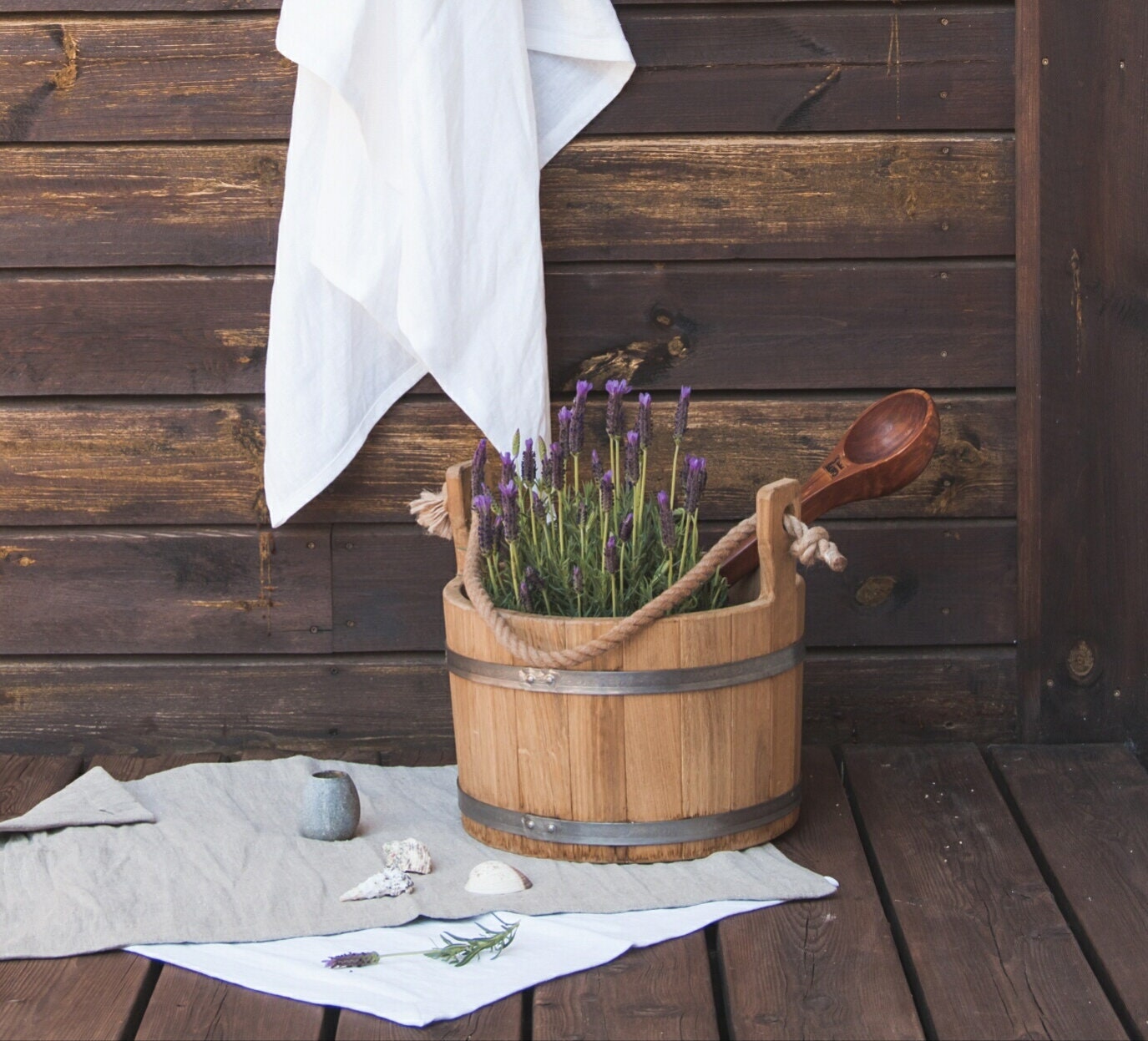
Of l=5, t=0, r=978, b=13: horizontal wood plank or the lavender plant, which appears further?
l=5, t=0, r=978, b=13: horizontal wood plank

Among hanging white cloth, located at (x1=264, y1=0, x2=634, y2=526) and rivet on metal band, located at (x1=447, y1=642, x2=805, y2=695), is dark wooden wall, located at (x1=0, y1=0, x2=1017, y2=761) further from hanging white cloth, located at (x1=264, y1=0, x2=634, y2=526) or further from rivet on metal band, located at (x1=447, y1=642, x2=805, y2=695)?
rivet on metal band, located at (x1=447, y1=642, x2=805, y2=695)

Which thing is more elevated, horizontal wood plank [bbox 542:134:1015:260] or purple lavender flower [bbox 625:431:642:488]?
horizontal wood plank [bbox 542:134:1015:260]

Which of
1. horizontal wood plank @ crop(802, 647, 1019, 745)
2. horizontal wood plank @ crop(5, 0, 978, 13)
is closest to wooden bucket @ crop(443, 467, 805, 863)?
horizontal wood plank @ crop(802, 647, 1019, 745)

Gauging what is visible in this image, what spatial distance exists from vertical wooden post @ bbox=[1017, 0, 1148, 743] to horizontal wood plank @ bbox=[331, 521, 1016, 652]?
0.06 m

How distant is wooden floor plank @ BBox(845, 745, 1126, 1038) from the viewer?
1515 mm

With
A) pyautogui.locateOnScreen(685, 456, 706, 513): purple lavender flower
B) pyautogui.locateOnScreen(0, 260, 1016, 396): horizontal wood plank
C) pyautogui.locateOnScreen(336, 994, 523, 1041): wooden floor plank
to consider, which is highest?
pyautogui.locateOnScreen(0, 260, 1016, 396): horizontal wood plank

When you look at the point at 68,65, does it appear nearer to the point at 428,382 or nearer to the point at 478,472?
the point at 428,382

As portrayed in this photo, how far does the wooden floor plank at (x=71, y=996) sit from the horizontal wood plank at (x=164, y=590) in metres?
0.81

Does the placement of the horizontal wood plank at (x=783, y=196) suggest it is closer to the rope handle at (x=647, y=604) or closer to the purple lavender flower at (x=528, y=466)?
the purple lavender flower at (x=528, y=466)

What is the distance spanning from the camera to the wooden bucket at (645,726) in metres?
1.80

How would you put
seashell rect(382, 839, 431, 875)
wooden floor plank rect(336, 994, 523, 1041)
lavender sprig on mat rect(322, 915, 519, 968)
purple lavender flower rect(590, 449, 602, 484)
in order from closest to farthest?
1. wooden floor plank rect(336, 994, 523, 1041)
2. lavender sprig on mat rect(322, 915, 519, 968)
3. seashell rect(382, 839, 431, 875)
4. purple lavender flower rect(590, 449, 602, 484)

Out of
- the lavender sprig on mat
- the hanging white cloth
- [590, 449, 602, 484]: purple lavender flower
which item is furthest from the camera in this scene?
the hanging white cloth

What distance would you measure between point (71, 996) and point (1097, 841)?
4.46ft

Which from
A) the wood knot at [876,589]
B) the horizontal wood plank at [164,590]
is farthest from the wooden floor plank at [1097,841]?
the horizontal wood plank at [164,590]
